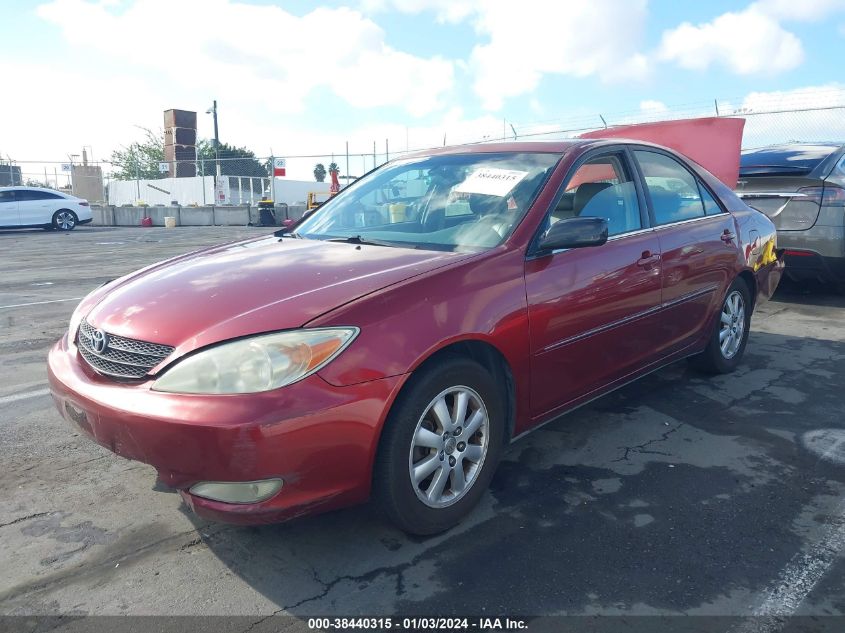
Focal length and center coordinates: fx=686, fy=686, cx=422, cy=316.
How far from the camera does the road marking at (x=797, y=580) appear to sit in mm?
2277

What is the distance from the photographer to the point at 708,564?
2.60 meters

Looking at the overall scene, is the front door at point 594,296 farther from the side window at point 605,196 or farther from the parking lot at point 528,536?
the parking lot at point 528,536

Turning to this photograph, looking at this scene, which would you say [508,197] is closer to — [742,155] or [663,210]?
[663,210]

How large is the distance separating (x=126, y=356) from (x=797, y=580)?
2623 mm

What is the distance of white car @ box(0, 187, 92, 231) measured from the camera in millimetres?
21609

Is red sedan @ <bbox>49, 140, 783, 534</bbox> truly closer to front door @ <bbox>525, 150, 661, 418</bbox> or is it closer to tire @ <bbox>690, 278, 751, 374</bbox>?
front door @ <bbox>525, 150, 661, 418</bbox>

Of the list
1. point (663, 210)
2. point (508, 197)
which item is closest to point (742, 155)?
point (663, 210)

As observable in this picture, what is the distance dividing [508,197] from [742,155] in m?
5.81

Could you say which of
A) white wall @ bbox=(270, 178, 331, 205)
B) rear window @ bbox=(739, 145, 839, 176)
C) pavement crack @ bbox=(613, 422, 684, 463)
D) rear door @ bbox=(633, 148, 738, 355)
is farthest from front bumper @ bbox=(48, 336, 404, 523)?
white wall @ bbox=(270, 178, 331, 205)

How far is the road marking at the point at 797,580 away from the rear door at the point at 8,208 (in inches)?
950

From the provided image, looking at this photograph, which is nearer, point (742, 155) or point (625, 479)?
point (625, 479)

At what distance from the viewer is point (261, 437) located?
2248 millimetres

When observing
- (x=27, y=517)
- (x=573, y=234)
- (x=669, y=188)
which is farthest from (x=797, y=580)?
(x=27, y=517)

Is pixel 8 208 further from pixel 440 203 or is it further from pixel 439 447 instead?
pixel 439 447
